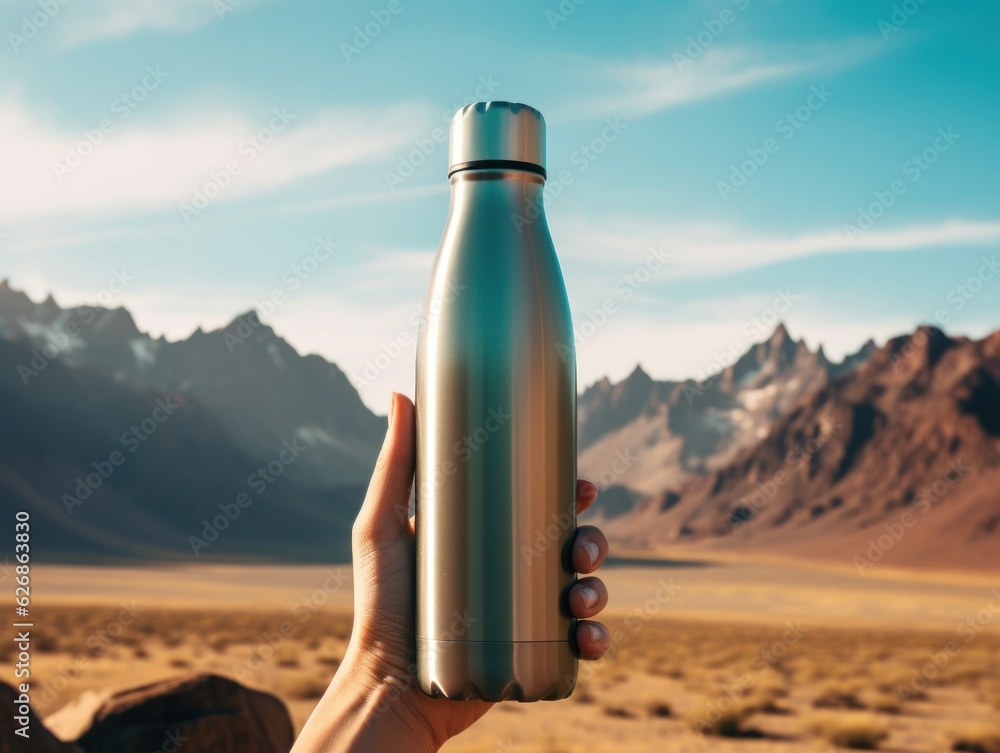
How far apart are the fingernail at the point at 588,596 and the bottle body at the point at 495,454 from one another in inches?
3.3

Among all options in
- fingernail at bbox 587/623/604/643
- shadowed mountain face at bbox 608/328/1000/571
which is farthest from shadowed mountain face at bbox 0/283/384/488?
fingernail at bbox 587/623/604/643

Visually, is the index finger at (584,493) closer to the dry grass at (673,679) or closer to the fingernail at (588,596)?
the fingernail at (588,596)

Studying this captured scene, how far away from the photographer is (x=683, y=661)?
29562mm

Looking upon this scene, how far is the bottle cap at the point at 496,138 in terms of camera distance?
3.11 m

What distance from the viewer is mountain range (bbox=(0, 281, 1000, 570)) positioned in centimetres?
8644

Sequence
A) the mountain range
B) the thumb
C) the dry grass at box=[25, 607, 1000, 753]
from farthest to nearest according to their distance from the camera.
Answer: the mountain range < the dry grass at box=[25, 607, 1000, 753] < the thumb

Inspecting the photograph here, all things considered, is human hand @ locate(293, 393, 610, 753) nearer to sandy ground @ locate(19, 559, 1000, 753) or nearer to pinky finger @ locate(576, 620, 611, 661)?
pinky finger @ locate(576, 620, 611, 661)

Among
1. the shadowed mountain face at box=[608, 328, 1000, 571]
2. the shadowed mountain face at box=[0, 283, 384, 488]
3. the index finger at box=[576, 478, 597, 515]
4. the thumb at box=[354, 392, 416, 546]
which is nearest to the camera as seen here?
the thumb at box=[354, 392, 416, 546]

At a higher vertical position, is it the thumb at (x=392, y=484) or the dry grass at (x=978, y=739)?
the thumb at (x=392, y=484)

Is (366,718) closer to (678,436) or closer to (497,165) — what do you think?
(497,165)

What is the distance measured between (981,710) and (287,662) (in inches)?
668

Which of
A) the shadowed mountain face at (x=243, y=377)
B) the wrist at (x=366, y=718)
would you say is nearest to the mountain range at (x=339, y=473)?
the shadowed mountain face at (x=243, y=377)

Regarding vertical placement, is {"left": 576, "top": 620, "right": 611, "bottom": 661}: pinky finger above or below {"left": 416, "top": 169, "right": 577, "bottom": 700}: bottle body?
below

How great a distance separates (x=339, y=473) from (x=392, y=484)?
135 meters
